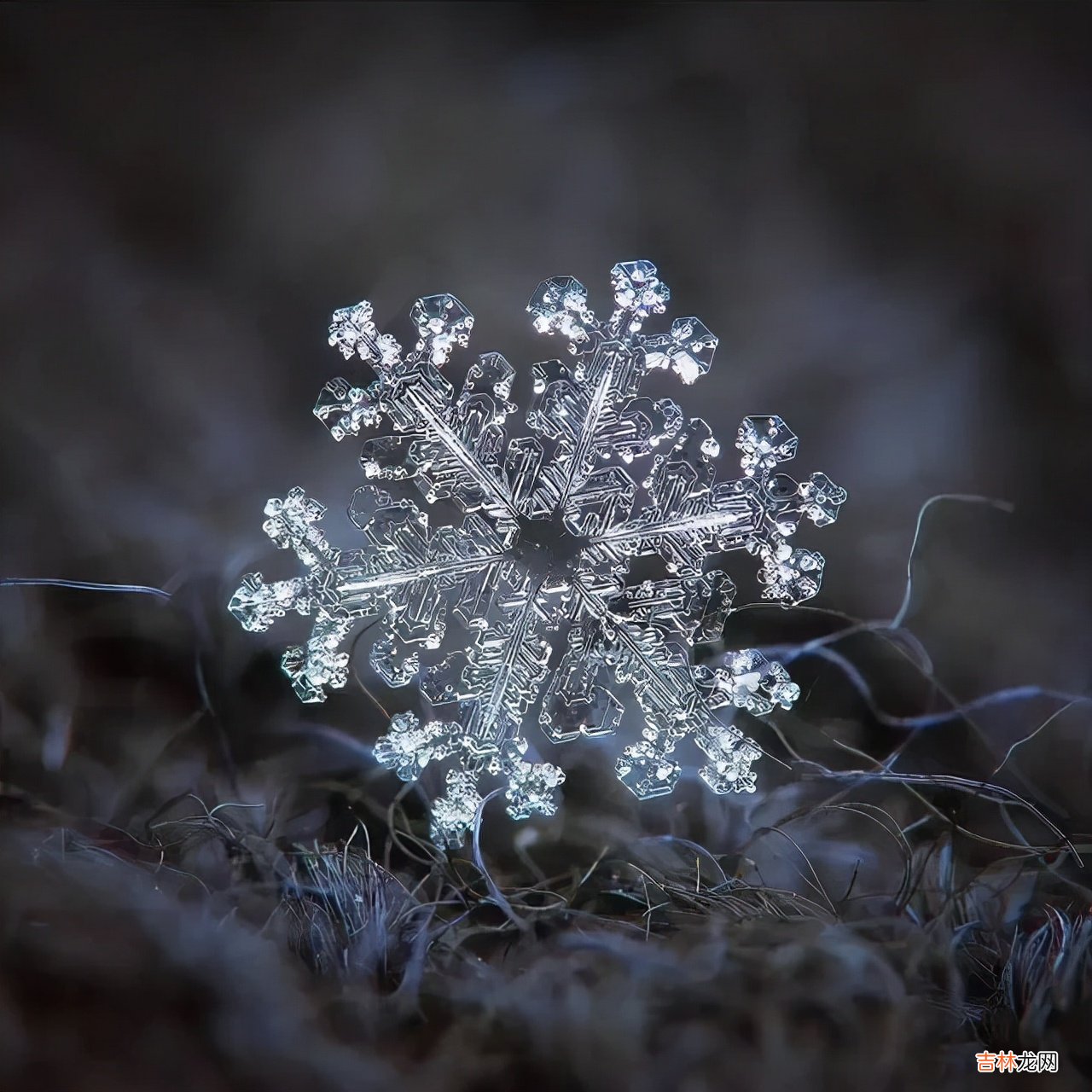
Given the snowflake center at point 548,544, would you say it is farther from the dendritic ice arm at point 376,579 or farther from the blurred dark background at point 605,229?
the blurred dark background at point 605,229

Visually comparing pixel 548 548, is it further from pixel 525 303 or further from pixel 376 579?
pixel 525 303

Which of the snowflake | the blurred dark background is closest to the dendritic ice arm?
the snowflake

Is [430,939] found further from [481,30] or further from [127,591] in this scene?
[481,30]

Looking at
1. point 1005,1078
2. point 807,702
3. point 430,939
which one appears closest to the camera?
point 1005,1078

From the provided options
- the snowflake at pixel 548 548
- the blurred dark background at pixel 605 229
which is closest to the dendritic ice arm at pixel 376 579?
the snowflake at pixel 548 548

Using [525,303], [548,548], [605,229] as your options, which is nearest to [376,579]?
[548,548]

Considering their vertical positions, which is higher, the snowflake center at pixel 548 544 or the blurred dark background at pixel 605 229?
the blurred dark background at pixel 605 229

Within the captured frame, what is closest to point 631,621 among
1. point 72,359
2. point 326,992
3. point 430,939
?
point 430,939
